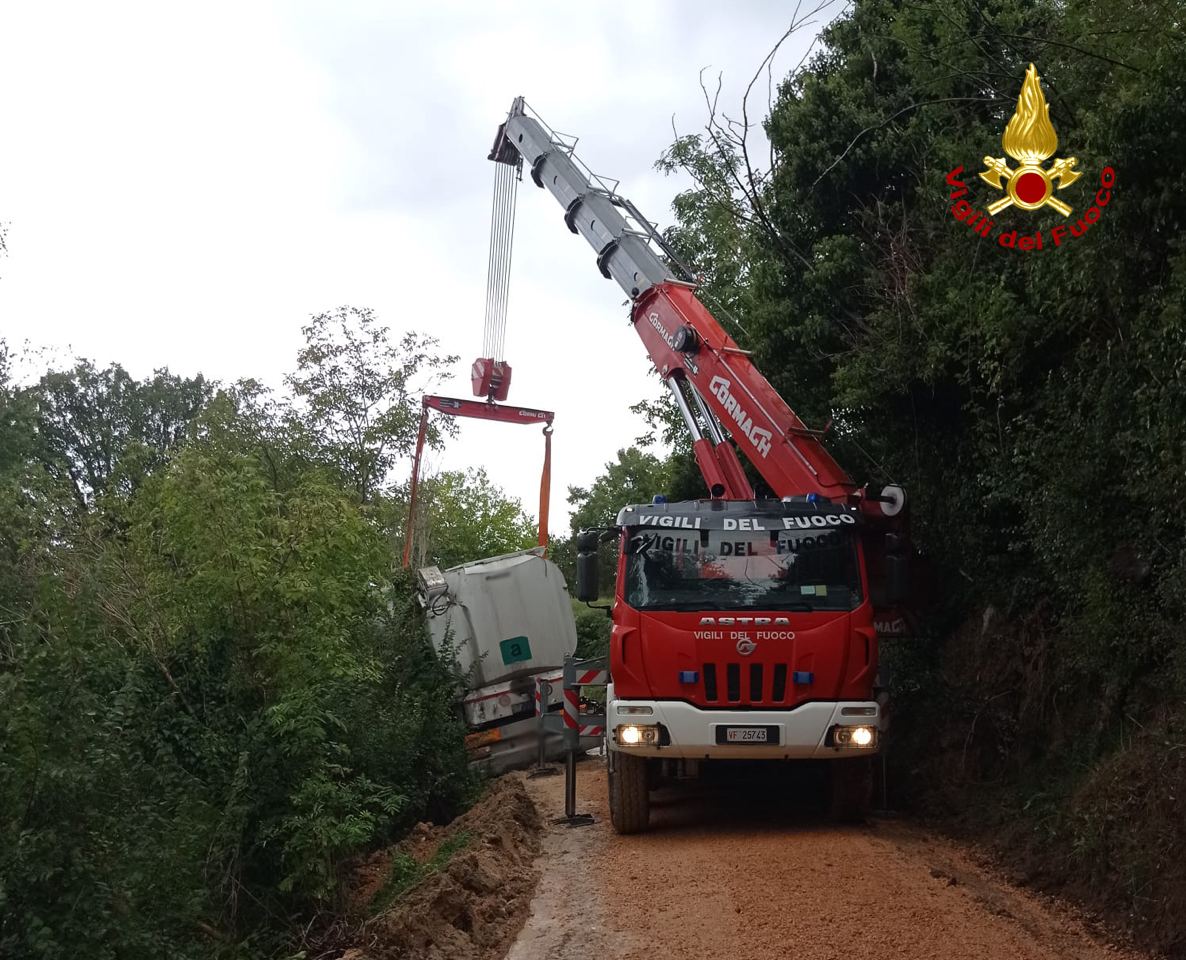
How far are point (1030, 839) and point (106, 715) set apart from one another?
24.9 feet

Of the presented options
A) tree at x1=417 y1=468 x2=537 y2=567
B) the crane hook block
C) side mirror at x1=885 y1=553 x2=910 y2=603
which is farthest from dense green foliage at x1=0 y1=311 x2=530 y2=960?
tree at x1=417 y1=468 x2=537 y2=567

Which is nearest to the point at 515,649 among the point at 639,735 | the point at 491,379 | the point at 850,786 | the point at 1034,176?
the point at 491,379

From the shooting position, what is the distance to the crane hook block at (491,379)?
18.2 metres

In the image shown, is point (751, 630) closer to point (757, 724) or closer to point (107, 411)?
point (757, 724)

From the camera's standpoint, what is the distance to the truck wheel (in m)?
10.4

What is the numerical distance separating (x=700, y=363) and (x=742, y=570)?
3.27 meters

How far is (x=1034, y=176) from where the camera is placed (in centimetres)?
954

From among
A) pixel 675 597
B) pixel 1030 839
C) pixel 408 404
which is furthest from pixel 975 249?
pixel 408 404

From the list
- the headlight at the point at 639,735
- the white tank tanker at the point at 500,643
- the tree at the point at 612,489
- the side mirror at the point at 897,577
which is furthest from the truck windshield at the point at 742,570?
the tree at the point at 612,489

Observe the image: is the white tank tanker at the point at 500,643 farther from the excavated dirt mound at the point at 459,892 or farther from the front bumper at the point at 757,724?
the front bumper at the point at 757,724

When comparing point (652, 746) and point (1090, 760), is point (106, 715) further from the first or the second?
point (1090, 760)

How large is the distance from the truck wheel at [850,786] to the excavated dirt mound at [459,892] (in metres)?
2.68

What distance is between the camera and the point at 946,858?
31.0ft

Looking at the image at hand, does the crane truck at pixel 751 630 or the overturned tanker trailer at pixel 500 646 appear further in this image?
the overturned tanker trailer at pixel 500 646
